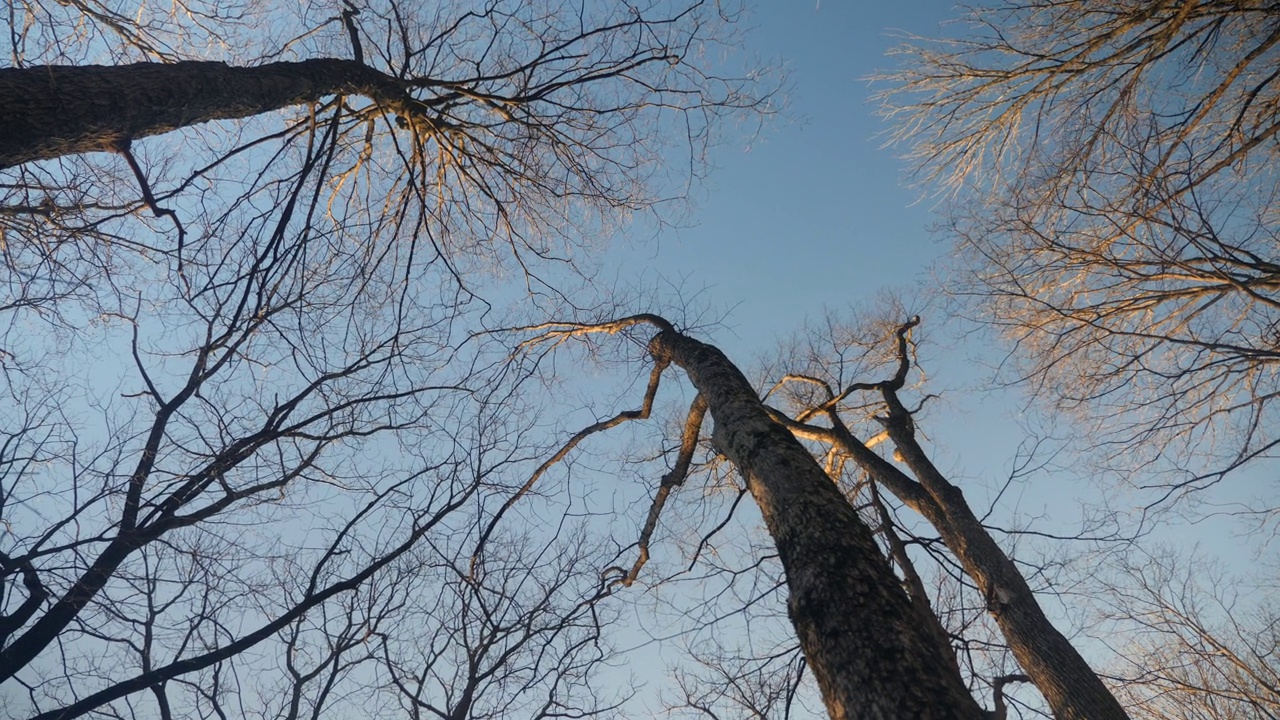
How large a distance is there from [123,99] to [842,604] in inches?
136

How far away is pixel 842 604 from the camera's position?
1.90 metres

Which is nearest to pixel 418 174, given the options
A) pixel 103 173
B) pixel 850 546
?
pixel 103 173

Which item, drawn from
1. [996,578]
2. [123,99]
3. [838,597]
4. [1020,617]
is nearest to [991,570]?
[996,578]

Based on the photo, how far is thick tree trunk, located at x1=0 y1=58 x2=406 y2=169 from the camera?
2.44 meters

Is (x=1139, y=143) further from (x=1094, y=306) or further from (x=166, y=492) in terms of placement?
(x=166, y=492)

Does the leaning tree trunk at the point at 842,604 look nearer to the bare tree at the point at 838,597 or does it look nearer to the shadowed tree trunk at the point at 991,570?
the bare tree at the point at 838,597

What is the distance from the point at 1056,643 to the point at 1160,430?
2064 mm

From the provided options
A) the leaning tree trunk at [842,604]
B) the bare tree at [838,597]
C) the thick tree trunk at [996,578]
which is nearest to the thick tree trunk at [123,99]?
the bare tree at [838,597]

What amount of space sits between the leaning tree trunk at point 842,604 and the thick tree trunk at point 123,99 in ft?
9.82

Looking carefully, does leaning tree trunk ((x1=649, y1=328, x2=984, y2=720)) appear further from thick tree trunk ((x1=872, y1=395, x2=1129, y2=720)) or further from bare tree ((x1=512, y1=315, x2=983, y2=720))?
thick tree trunk ((x1=872, y1=395, x2=1129, y2=720))

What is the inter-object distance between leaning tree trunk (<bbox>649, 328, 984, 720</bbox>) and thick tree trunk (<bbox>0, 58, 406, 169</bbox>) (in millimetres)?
2992

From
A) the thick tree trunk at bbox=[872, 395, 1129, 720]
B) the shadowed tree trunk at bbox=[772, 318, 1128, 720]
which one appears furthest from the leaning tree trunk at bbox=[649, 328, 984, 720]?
the thick tree trunk at bbox=[872, 395, 1129, 720]

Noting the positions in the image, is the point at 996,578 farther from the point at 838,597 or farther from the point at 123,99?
the point at 123,99

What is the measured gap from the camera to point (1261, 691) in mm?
7445
